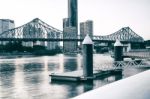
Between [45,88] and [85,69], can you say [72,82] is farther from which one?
[45,88]

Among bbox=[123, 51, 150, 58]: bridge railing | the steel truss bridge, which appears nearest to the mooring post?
bbox=[123, 51, 150, 58]: bridge railing

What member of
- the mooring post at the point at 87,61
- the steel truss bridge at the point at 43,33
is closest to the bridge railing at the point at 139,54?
the mooring post at the point at 87,61

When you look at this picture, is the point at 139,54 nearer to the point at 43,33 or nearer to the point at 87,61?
the point at 87,61

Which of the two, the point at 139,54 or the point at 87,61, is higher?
the point at 139,54

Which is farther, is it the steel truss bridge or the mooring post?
the steel truss bridge

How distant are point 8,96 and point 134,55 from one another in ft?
→ 208

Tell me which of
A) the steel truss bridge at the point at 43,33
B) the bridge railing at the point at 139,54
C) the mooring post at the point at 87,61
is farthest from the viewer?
the steel truss bridge at the point at 43,33

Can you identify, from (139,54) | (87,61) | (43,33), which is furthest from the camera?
(43,33)

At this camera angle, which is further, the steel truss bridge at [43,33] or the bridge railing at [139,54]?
the steel truss bridge at [43,33]

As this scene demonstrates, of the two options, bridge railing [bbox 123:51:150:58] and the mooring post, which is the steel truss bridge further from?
the mooring post

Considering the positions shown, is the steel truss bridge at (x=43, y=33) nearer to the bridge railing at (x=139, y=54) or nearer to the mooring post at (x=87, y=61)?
the bridge railing at (x=139, y=54)

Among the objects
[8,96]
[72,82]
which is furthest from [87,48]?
[8,96]

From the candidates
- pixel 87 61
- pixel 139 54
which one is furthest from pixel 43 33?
pixel 87 61

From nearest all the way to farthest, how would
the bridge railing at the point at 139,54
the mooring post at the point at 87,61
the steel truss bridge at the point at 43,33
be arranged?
the mooring post at the point at 87,61 → the bridge railing at the point at 139,54 → the steel truss bridge at the point at 43,33
